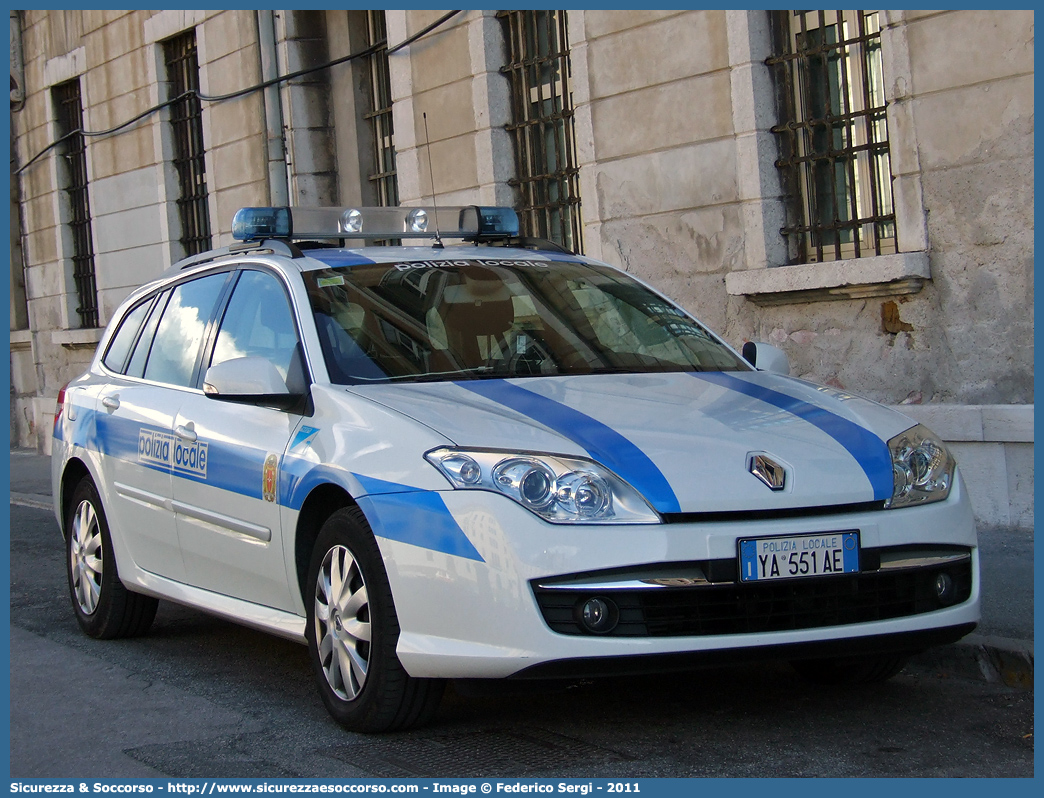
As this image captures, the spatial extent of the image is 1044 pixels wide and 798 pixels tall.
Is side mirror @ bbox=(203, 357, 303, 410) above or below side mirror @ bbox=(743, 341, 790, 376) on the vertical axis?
above

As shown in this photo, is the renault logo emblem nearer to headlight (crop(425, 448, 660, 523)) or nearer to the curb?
headlight (crop(425, 448, 660, 523))

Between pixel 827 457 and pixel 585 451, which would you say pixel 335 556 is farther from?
pixel 827 457

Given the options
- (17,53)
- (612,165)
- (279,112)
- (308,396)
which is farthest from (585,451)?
(17,53)

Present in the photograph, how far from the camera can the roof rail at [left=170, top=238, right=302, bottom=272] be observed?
5.71m

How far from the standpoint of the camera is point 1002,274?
8414mm

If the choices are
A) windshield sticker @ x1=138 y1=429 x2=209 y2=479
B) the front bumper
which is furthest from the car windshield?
the front bumper

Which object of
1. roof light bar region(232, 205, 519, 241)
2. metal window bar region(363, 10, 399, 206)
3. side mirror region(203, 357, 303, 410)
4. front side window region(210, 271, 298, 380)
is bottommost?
side mirror region(203, 357, 303, 410)

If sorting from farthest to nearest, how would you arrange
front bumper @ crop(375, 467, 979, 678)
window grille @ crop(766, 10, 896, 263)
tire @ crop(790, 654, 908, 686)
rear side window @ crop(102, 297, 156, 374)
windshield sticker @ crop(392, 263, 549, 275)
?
window grille @ crop(766, 10, 896, 263), rear side window @ crop(102, 297, 156, 374), windshield sticker @ crop(392, 263, 549, 275), tire @ crop(790, 654, 908, 686), front bumper @ crop(375, 467, 979, 678)

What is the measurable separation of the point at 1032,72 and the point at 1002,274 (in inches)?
44.6

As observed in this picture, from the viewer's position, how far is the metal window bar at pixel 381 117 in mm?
14656

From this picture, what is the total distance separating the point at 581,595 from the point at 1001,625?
7.73ft

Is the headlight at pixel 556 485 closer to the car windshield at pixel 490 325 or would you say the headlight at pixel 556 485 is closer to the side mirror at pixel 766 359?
the car windshield at pixel 490 325

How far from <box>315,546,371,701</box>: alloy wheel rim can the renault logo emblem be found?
1227 mm

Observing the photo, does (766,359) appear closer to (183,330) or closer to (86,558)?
(183,330)
